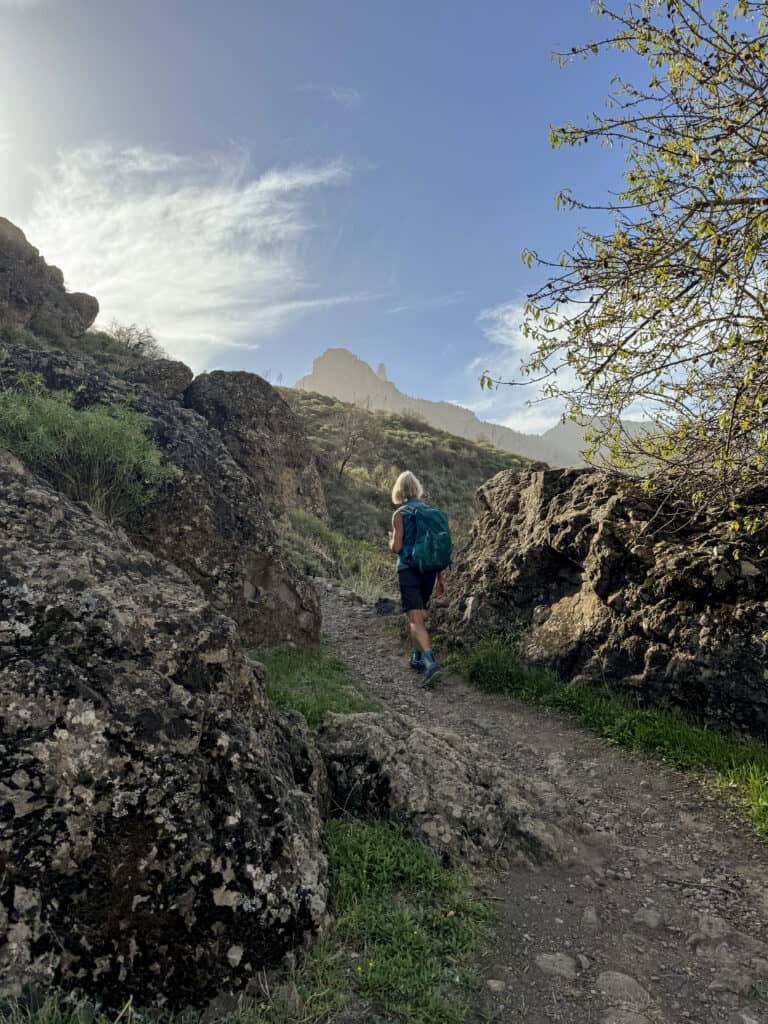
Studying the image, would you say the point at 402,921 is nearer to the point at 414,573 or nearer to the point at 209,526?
the point at 414,573

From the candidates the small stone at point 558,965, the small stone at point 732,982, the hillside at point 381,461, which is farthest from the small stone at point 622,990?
the hillside at point 381,461

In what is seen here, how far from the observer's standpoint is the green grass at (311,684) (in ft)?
17.2

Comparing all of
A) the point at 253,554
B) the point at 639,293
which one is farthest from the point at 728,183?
the point at 253,554

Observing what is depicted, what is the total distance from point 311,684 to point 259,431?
47.6 ft

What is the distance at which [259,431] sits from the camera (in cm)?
1962

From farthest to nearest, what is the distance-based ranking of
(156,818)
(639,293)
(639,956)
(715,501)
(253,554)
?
1. (253,554)
2. (715,501)
3. (639,293)
4. (639,956)
5. (156,818)

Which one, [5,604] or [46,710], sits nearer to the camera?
[46,710]

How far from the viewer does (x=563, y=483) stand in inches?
324

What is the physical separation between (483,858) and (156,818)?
2024 millimetres

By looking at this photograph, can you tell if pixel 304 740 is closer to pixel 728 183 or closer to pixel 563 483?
pixel 728 183

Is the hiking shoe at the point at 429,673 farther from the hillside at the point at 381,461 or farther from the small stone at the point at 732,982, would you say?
the hillside at the point at 381,461

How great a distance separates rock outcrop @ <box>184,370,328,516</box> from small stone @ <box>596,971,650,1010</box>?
1711 cm

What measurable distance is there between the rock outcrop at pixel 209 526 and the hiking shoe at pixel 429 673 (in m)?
1.77

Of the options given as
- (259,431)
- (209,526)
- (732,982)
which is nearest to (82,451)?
(209,526)
